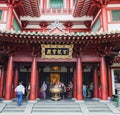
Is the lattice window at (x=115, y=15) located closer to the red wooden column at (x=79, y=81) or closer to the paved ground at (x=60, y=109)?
the red wooden column at (x=79, y=81)

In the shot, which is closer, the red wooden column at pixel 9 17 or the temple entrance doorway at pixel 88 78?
the red wooden column at pixel 9 17

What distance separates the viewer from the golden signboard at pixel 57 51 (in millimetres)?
11852

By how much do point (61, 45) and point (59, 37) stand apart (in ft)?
4.29

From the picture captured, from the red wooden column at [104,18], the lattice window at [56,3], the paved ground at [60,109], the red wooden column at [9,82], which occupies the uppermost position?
the lattice window at [56,3]

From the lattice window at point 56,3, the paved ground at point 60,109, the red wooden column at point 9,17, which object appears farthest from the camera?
the lattice window at point 56,3

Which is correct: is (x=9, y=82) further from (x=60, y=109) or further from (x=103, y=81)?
(x=103, y=81)

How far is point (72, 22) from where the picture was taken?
1691 cm

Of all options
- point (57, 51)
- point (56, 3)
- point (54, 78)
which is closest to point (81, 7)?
point (56, 3)

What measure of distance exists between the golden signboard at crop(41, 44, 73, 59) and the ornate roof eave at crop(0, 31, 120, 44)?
0.51 m

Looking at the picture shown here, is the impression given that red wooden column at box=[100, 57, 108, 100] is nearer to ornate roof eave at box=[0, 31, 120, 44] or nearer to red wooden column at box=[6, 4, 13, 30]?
ornate roof eave at box=[0, 31, 120, 44]

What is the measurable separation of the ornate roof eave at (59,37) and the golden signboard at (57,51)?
19.9 inches

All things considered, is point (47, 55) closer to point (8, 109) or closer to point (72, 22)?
point (8, 109)

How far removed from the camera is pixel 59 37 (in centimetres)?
1066

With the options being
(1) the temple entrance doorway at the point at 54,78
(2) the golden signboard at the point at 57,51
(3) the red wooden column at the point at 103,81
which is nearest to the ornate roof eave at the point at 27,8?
(2) the golden signboard at the point at 57,51
